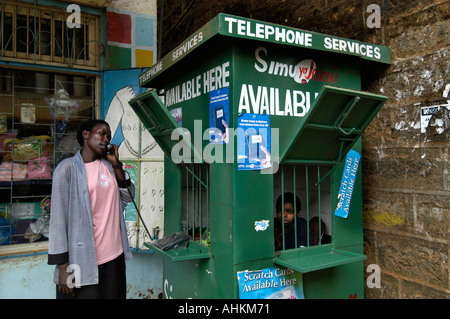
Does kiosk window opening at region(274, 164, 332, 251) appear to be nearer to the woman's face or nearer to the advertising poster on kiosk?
the advertising poster on kiosk

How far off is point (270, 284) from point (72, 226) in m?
1.43

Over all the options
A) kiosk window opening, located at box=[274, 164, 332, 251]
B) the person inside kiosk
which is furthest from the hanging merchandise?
the person inside kiosk

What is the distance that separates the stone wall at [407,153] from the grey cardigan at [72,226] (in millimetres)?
2117

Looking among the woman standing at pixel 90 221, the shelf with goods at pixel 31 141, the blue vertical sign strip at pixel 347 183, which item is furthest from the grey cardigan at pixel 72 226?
the shelf with goods at pixel 31 141

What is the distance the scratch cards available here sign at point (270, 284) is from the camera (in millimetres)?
2135

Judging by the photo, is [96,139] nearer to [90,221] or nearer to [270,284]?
[90,221]

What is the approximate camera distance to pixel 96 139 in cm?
278

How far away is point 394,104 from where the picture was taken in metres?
2.61

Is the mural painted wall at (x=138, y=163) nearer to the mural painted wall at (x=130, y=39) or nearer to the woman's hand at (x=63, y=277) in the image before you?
the mural painted wall at (x=130, y=39)

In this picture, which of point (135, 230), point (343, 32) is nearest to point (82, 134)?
point (135, 230)

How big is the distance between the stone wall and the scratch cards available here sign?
0.80 m

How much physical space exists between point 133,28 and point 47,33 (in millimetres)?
1062

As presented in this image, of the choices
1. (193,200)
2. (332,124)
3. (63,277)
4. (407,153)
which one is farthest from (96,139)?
(407,153)
